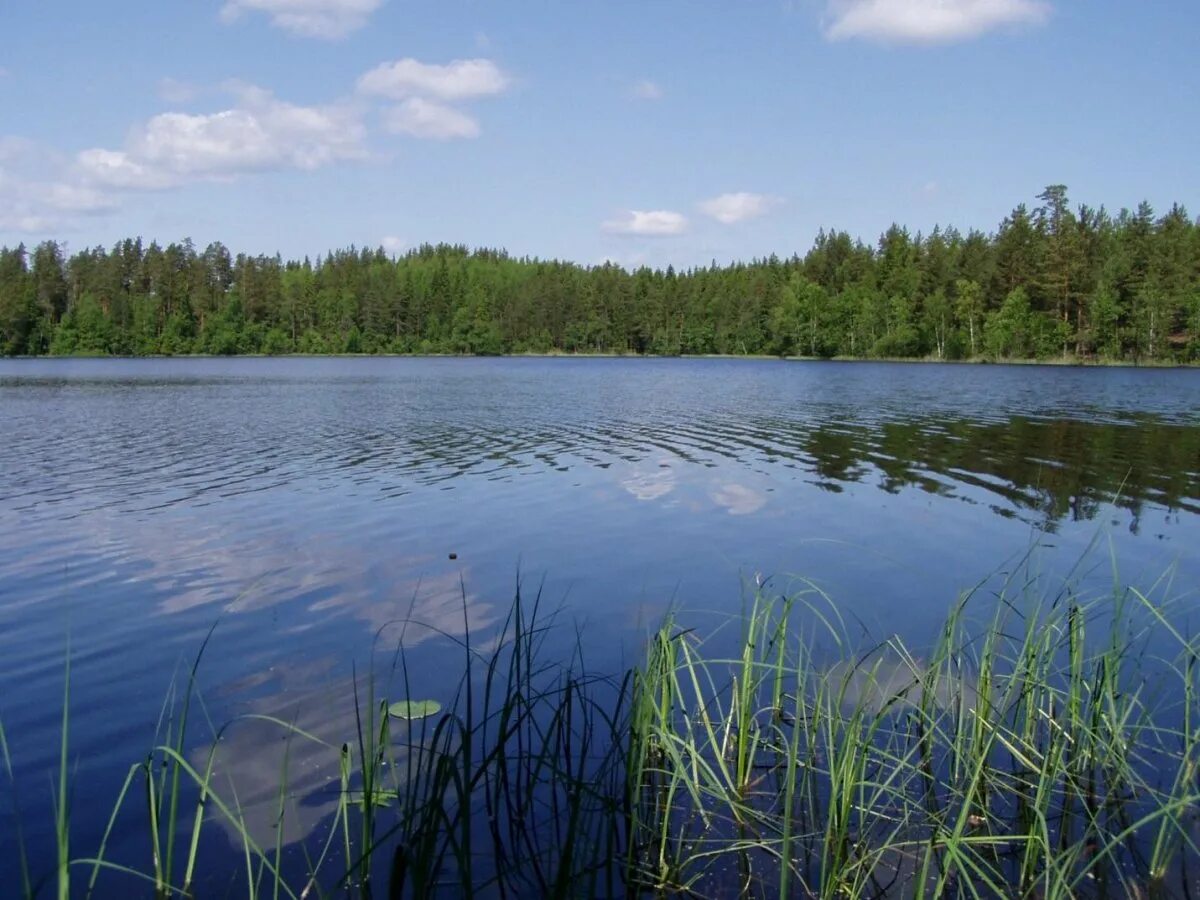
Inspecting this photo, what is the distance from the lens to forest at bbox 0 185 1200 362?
9594 cm

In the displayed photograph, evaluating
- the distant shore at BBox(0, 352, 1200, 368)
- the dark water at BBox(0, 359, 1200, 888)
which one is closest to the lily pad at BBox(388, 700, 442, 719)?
the dark water at BBox(0, 359, 1200, 888)

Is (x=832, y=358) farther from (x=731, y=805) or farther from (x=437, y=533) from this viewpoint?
(x=731, y=805)

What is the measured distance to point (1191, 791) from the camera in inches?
214

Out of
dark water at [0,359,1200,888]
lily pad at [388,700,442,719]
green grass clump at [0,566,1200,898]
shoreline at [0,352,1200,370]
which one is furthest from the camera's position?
shoreline at [0,352,1200,370]

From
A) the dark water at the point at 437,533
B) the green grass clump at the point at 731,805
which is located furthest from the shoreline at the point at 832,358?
the green grass clump at the point at 731,805

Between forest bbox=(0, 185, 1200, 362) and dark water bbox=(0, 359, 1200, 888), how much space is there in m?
69.8

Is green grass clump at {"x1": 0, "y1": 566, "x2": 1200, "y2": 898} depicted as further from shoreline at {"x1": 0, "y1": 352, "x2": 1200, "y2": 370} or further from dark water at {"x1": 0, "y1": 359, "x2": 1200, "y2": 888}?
shoreline at {"x1": 0, "y1": 352, "x2": 1200, "y2": 370}

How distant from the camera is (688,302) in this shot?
15375cm

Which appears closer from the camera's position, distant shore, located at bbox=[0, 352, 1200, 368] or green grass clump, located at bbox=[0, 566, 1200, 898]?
green grass clump, located at bbox=[0, 566, 1200, 898]

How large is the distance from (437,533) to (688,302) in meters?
143

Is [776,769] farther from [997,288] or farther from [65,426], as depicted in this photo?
[997,288]

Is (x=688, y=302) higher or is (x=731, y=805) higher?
(x=688, y=302)

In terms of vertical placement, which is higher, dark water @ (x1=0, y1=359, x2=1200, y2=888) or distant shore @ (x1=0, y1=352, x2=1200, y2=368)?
distant shore @ (x1=0, y1=352, x2=1200, y2=368)

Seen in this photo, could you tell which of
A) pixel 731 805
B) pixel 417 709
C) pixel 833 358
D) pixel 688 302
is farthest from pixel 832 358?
pixel 731 805
